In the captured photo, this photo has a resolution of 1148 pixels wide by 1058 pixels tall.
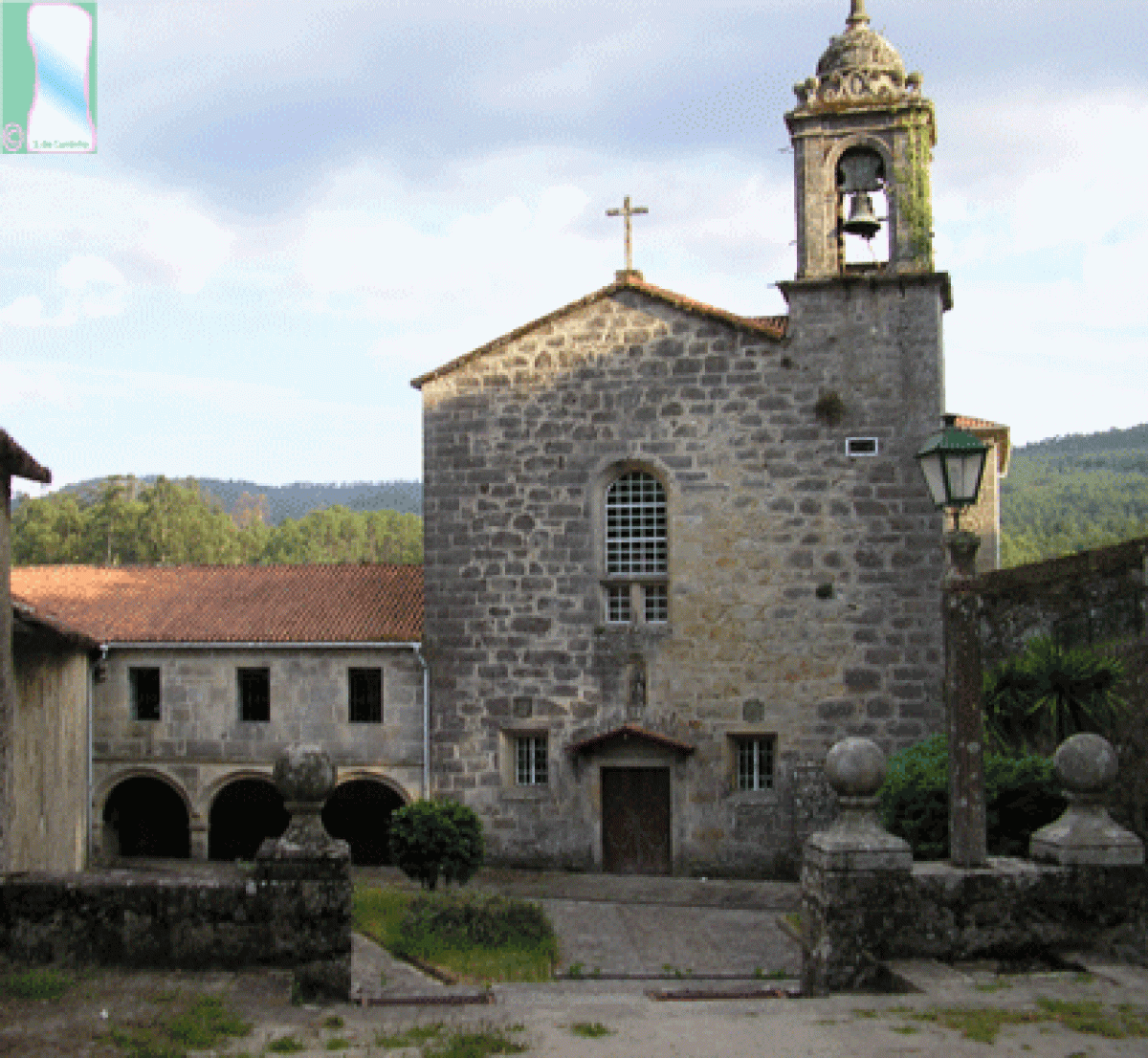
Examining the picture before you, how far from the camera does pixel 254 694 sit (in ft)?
62.4

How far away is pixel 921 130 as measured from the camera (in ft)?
54.4

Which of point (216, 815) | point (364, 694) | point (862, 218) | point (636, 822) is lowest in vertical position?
point (216, 815)

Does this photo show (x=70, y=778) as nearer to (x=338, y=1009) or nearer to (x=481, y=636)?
(x=481, y=636)

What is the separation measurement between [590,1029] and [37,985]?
3017 millimetres

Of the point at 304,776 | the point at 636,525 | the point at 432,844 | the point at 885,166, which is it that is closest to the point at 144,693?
the point at 432,844

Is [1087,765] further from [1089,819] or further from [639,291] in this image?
[639,291]

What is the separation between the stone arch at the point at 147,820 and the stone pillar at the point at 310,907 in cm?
1366

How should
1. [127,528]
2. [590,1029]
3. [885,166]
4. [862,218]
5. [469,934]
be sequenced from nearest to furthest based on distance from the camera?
[590,1029] → [469,934] → [862,218] → [885,166] → [127,528]

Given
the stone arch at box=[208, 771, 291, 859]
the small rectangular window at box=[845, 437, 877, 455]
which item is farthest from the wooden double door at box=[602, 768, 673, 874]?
the stone arch at box=[208, 771, 291, 859]

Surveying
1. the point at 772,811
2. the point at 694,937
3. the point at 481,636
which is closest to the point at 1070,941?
the point at 694,937

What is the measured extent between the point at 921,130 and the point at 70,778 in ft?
48.3

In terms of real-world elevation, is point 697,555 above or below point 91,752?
above

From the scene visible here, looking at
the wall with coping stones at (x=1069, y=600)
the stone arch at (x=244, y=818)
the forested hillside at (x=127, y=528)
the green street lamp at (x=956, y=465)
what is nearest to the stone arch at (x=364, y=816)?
the stone arch at (x=244, y=818)

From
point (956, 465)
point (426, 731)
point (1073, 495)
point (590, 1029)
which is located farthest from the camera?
point (1073, 495)
